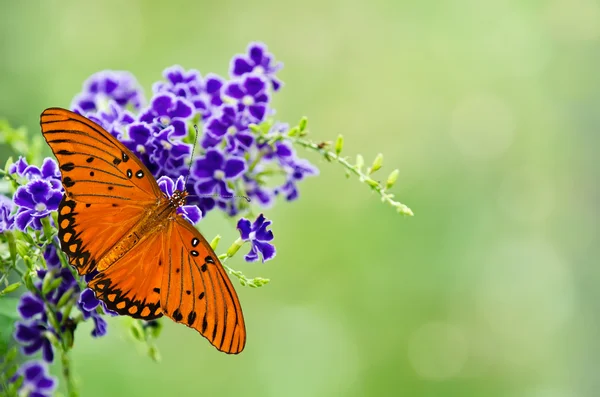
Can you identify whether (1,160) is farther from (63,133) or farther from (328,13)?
(328,13)

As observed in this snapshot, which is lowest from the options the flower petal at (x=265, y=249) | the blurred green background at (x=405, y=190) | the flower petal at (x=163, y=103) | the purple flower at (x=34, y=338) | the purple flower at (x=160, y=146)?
the purple flower at (x=34, y=338)

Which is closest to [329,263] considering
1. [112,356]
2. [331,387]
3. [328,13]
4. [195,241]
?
[331,387]

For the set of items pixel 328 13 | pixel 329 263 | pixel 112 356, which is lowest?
pixel 112 356

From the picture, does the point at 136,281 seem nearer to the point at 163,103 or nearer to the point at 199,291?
the point at 199,291

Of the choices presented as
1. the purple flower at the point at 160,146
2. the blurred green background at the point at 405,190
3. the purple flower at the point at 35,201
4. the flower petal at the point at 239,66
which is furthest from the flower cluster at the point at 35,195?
the blurred green background at the point at 405,190

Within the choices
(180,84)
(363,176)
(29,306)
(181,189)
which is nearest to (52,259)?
(29,306)

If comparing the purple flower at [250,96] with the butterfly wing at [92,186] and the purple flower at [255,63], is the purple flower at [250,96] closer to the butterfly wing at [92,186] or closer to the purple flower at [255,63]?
the purple flower at [255,63]

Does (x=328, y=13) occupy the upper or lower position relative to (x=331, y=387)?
upper
